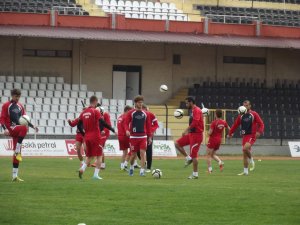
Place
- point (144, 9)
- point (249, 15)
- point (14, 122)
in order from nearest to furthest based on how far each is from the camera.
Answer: point (14, 122)
point (144, 9)
point (249, 15)

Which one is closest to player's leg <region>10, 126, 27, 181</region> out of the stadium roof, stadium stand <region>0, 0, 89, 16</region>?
the stadium roof

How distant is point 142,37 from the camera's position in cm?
4947

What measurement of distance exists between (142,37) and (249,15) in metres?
9.33

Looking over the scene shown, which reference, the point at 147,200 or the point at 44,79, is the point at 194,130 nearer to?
the point at 147,200

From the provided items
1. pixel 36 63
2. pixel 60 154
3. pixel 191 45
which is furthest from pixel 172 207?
pixel 191 45

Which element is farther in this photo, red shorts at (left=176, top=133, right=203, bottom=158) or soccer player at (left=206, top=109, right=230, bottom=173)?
soccer player at (left=206, top=109, right=230, bottom=173)

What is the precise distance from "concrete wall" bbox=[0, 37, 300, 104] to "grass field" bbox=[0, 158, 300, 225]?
921 inches

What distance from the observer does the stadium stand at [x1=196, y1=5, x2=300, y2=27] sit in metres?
54.6

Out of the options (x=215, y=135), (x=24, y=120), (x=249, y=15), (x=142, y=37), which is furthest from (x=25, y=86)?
(x=24, y=120)

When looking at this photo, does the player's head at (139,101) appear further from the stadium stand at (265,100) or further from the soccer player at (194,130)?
the stadium stand at (265,100)

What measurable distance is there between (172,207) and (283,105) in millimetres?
36784

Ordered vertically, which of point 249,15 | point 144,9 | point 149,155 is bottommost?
point 149,155

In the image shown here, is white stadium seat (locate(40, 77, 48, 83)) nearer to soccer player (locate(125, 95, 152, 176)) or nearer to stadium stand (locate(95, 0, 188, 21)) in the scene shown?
stadium stand (locate(95, 0, 188, 21))

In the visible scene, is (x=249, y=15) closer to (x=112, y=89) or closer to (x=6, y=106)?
(x=112, y=89)
